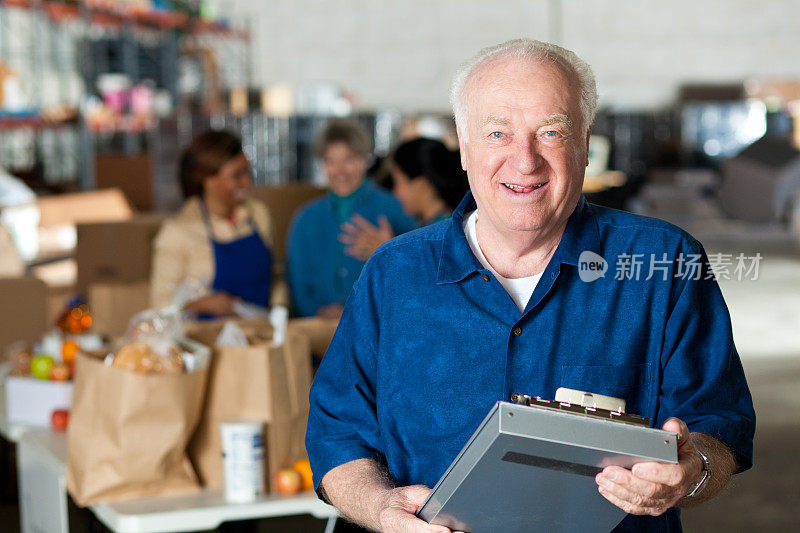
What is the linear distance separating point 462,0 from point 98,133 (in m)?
8.27

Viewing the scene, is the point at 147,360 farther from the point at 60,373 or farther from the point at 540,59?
the point at 540,59

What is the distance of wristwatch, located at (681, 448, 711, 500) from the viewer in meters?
1.19

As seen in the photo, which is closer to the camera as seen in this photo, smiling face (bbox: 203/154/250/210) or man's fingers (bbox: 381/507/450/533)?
man's fingers (bbox: 381/507/450/533)

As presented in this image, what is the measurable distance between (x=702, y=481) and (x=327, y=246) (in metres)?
2.69

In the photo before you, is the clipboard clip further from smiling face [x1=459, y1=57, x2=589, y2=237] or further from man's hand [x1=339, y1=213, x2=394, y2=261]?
man's hand [x1=339, y1=213, x2=394, y2=261]

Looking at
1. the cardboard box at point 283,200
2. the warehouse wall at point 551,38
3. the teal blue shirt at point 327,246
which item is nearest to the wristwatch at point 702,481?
the teal blue shirt at point 327,246

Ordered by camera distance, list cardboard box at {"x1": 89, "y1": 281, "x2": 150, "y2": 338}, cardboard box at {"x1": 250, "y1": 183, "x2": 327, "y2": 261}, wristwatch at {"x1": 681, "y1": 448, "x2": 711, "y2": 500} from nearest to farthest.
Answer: wristwatch at {"x1": 681, "y1": 448, "x2": 711, "y2": 500}, cardboard box at {"x1": 89, "y1": 281, "x2": 150, "y2": 338}, cardboard box at {"x1": 250, "y1": 183, "x2": 327, "y2": 261}

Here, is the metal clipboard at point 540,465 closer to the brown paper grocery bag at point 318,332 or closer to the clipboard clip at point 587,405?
the clipboard clip at point 587,405

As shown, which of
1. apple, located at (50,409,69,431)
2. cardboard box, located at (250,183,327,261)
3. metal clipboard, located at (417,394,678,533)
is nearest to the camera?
metal clipboard, located at (417,394,678,533)

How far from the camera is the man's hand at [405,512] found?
4.00 feet

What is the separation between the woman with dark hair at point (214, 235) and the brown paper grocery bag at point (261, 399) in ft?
4.04

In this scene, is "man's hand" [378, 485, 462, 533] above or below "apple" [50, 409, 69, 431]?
above

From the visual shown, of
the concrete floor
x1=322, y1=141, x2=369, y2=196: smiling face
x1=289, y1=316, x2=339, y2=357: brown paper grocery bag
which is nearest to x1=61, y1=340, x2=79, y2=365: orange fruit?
x1=289, y1=316, x2=339, y2=357: brown paper grocery bag

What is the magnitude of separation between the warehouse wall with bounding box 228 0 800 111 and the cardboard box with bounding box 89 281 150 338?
10698 millimetres
